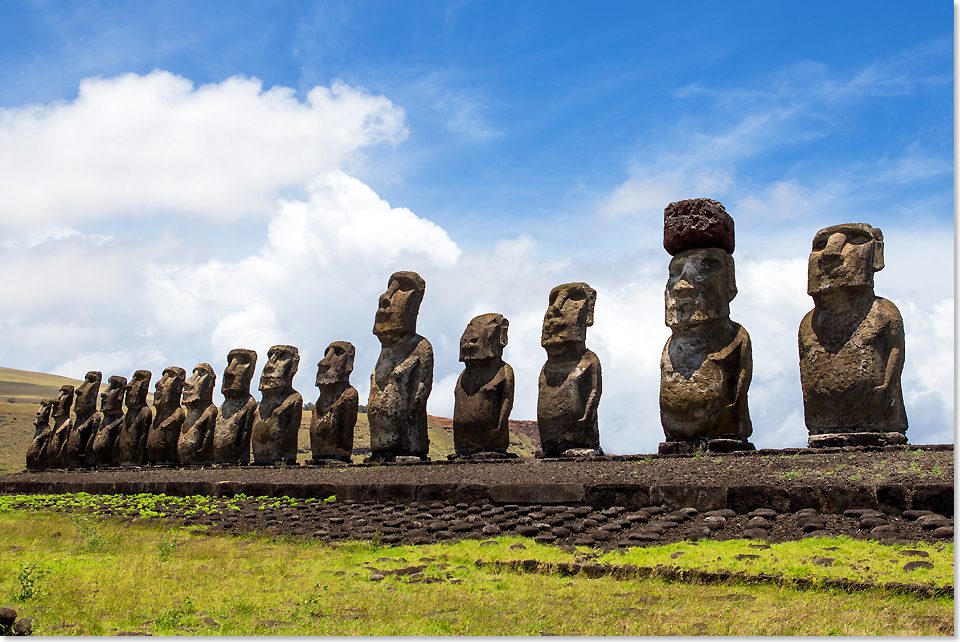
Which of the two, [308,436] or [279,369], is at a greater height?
[279,369]

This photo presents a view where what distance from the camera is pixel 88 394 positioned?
2606 cm

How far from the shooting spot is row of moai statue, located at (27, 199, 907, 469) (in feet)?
35.2

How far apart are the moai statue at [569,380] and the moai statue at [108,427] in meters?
15.3

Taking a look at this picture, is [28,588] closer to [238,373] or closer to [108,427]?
[238,373]

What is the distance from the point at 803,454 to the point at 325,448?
10.2 metres

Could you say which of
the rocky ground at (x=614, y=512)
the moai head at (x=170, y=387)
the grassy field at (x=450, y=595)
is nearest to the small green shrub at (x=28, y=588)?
the grassy field at (x=450, y=595)

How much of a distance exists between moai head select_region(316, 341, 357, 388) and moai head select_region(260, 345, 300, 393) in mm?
1570

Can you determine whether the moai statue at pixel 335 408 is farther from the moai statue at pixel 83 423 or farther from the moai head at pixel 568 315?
the moai statue at pixel 83 423

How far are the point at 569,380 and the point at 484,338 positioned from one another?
6.53 ft

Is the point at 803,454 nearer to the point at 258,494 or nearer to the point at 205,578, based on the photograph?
the point at 205,578

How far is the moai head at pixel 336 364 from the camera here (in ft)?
57.6

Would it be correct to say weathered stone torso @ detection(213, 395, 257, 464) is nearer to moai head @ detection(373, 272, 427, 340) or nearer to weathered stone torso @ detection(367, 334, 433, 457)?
weathered stone torso @ detection(367, 334, 433, 457)

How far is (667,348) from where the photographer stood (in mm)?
11992

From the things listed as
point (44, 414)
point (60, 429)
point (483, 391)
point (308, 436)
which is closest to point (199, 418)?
point (60, 429)
